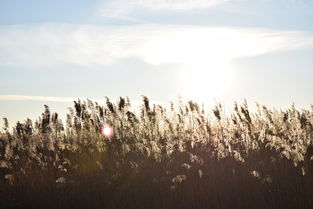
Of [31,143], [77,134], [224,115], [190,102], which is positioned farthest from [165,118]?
[31,143]

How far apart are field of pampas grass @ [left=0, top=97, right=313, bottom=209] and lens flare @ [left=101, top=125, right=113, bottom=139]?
0.37 feet

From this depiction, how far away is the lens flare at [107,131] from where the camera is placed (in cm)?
1108

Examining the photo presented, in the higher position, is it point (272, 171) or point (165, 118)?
point (165, 118)

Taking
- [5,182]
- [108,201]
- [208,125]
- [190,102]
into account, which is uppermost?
[190,102]

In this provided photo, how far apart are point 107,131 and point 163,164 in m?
2.84

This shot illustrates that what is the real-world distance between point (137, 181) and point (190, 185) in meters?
1.07

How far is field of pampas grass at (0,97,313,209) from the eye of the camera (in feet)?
23.6

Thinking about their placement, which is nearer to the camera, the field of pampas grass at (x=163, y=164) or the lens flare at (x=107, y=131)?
the field of pampas grass at (x=163, y=164)

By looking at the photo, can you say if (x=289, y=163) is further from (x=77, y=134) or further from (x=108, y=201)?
(x=77, y=134)

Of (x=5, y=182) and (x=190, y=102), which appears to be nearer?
(x=5, y=182)

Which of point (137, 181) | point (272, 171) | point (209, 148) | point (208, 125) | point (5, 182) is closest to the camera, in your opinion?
point (272, 171)

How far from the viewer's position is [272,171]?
7.54 m

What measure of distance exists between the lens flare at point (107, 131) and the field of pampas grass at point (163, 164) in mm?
112

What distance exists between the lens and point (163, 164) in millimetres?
8758
